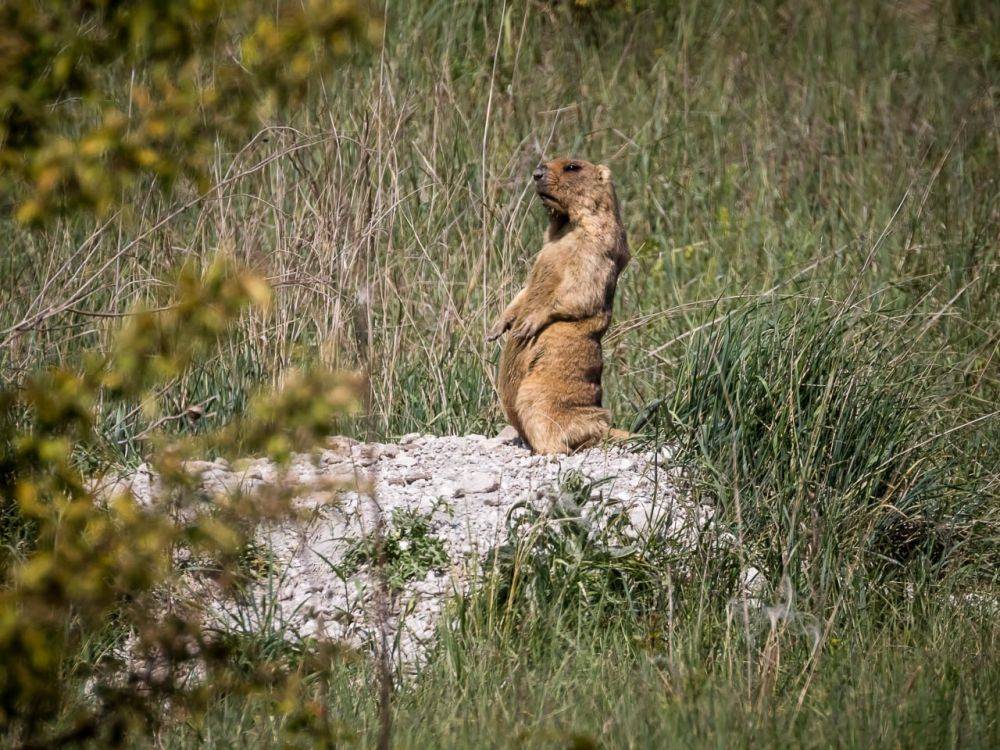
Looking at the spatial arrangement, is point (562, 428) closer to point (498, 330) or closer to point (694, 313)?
point (498, 330)

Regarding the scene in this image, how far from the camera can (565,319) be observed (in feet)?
18.9

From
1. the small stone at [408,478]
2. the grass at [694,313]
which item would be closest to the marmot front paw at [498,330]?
the grass at [694,313]

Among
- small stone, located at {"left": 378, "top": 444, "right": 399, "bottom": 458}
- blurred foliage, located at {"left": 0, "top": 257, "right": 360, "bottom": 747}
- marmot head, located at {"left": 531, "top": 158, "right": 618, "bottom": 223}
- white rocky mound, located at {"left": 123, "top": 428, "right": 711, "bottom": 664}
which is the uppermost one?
marmot head, located at {"left": 531, "top": 158, "right": 618, "bottom": 223}

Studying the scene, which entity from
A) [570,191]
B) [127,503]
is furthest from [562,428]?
[127,503]

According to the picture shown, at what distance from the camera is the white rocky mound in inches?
171

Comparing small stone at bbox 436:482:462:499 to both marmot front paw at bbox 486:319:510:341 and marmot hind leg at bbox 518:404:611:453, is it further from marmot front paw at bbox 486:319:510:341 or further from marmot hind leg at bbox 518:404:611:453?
marmot front paw at bbox 486:319:510:341

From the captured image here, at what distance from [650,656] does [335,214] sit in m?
2.93

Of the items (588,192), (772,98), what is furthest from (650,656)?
(772,98)

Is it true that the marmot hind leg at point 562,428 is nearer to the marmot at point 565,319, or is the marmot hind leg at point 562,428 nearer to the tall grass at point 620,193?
the marmot at point 565,319

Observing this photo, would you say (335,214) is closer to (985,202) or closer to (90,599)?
(90,599)

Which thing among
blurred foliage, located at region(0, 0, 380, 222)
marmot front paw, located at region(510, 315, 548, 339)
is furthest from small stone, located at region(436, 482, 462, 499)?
blurred foliage, located at region(0, 0, 380, 222)

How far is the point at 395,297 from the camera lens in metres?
6.78

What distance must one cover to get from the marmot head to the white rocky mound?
1.40 m

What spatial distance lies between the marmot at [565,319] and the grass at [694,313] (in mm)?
373
